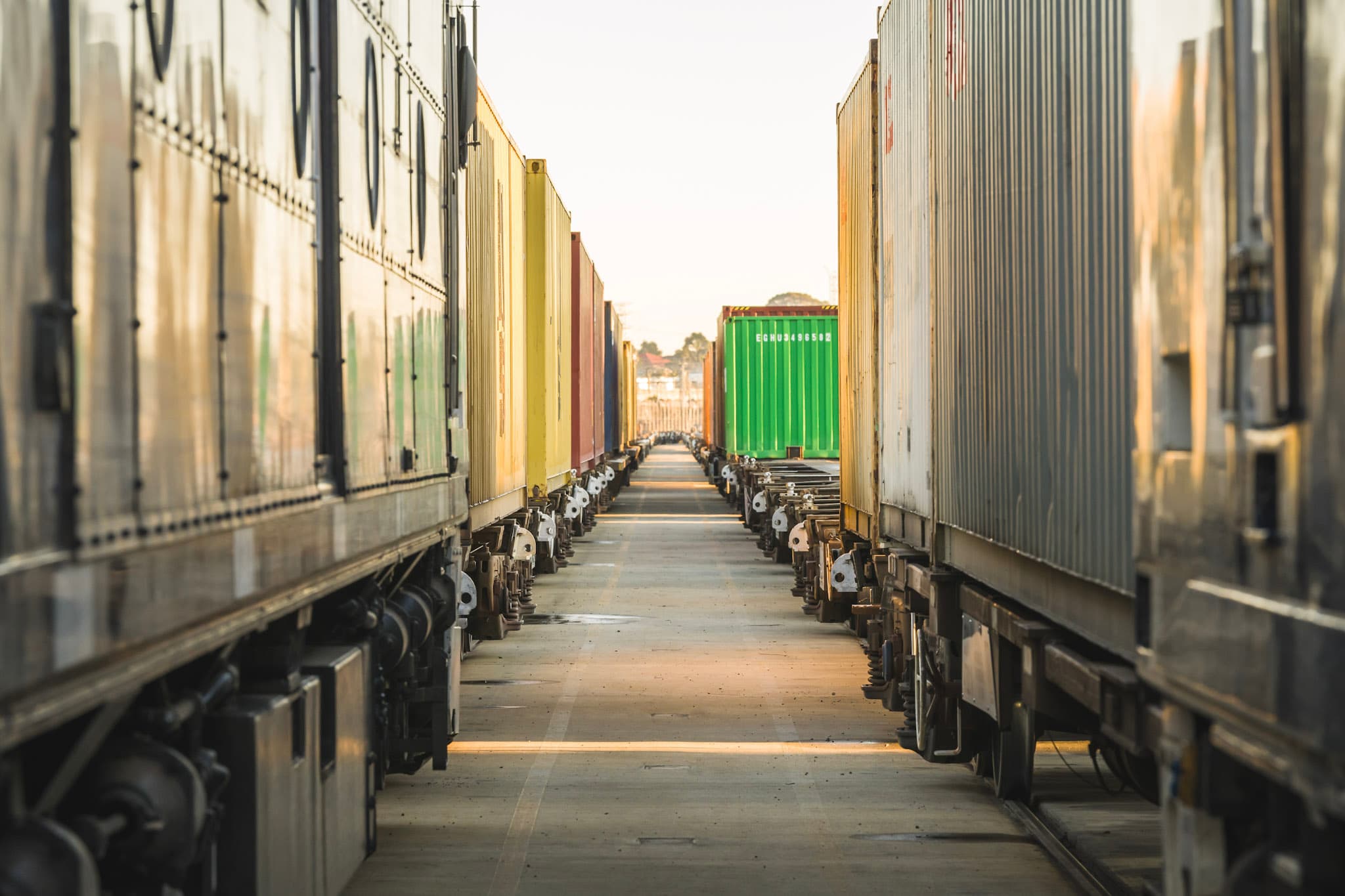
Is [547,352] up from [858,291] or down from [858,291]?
down

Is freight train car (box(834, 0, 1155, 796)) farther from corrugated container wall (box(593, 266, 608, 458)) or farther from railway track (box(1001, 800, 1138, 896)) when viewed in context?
corrugated container wall (box(593, 266, 608, 458))

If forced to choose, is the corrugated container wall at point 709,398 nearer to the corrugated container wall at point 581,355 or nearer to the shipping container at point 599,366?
the shipping container at point 599,366

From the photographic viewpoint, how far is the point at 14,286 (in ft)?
10.2

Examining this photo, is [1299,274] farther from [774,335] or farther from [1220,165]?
[774,335]

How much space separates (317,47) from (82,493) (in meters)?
3.30

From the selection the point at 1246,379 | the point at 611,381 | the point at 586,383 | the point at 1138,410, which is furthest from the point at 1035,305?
the point at 611,381

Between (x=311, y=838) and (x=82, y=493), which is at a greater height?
(x=82, y=493)

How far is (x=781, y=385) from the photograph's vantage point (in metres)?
35.0

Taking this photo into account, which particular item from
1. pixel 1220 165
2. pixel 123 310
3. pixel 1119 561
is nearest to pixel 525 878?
pixel 1119 561

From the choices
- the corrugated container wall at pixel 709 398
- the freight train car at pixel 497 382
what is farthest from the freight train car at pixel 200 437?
the corrugated container wall at pixel 709 398

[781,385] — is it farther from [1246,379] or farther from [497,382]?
[1246,379]

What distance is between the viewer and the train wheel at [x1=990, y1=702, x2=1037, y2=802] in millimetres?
8672

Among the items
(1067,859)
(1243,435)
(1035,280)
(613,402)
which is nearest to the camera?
(1243,435)

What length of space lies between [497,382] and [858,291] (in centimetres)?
373
